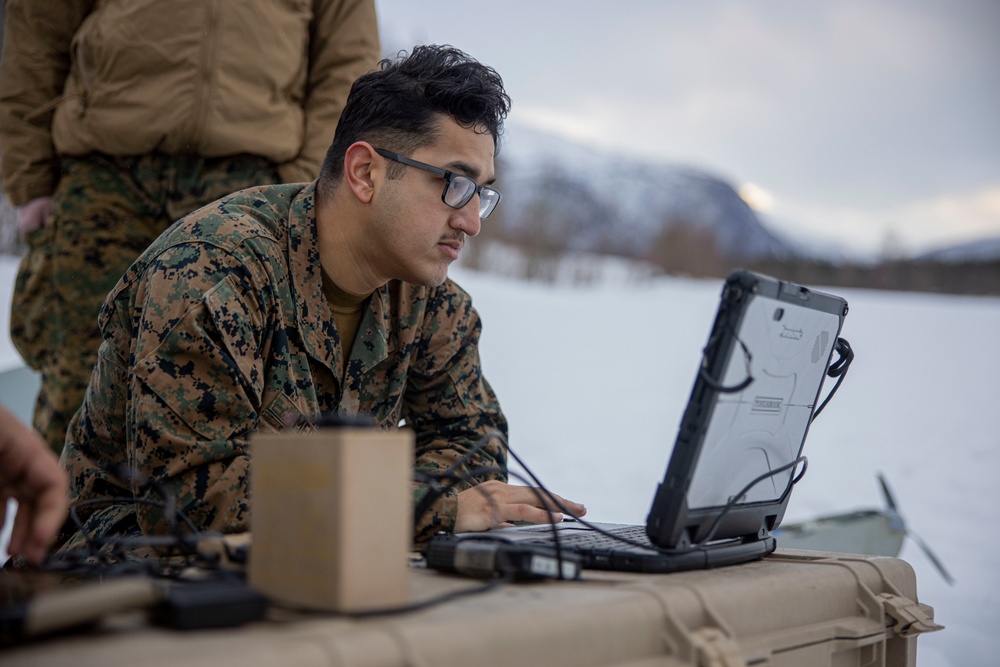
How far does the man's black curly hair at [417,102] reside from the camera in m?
2.12

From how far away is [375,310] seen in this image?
2115mm

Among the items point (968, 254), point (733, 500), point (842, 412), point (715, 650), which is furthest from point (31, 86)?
point (968, 254)

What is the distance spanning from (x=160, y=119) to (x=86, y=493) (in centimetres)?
108

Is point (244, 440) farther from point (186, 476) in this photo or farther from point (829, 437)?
point (829, 437)

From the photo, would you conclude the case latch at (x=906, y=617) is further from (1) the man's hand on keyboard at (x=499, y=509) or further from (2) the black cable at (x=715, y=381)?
(1) the man's hand on keyboard at (x=499, y=509)

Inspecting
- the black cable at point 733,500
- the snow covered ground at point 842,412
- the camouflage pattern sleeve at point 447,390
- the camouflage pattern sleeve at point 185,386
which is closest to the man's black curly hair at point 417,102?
the camouflage pattern sleeve at point 447,390

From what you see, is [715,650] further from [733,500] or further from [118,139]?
[118,139]

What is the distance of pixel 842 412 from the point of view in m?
6.54

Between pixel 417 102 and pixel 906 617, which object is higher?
pixel 417 102

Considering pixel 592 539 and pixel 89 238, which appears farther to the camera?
pixel 89 238

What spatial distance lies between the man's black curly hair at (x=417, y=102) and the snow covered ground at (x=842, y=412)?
1.91 meters

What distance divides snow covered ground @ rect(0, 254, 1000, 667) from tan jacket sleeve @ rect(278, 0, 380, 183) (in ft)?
6.79

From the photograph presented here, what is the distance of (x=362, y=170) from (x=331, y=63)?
0.78 metres

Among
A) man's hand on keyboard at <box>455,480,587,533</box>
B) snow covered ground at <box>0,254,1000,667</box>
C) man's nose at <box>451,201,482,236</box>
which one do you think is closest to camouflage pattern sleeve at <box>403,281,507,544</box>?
man's nose at <box>451,201,482,236</box>
